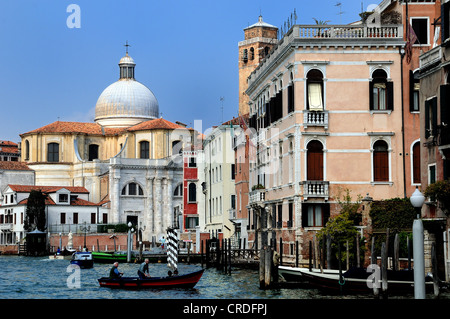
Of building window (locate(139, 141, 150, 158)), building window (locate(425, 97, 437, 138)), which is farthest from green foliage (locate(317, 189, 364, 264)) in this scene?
building window (locate(139, 141, 150, 158))

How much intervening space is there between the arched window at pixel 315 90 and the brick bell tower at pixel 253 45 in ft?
146

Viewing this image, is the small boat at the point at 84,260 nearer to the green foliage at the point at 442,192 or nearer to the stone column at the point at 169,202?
the green foliage at the point at 442,192

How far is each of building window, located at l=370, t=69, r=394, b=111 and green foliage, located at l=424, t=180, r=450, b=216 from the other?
8328mm

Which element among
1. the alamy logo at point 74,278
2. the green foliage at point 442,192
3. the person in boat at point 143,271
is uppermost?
the green foliage at point 442,192

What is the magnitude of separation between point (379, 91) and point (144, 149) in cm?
5232

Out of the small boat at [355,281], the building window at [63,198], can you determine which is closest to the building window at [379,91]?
the small boat at [355,281]

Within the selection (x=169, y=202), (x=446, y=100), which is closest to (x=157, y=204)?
(x=169, y=202)

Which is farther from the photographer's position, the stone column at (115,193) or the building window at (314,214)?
the stone column at (115,193)

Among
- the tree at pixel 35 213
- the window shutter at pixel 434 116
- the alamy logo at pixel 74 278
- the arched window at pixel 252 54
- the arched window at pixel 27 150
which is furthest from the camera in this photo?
the arched window at pixel 27 150

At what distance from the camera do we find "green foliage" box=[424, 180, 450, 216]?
20.1 meters

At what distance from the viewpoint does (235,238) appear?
44094 millimetres

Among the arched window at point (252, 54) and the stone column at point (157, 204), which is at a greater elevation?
the arched window at point (252, 54)

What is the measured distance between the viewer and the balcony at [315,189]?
2838 centimetres
